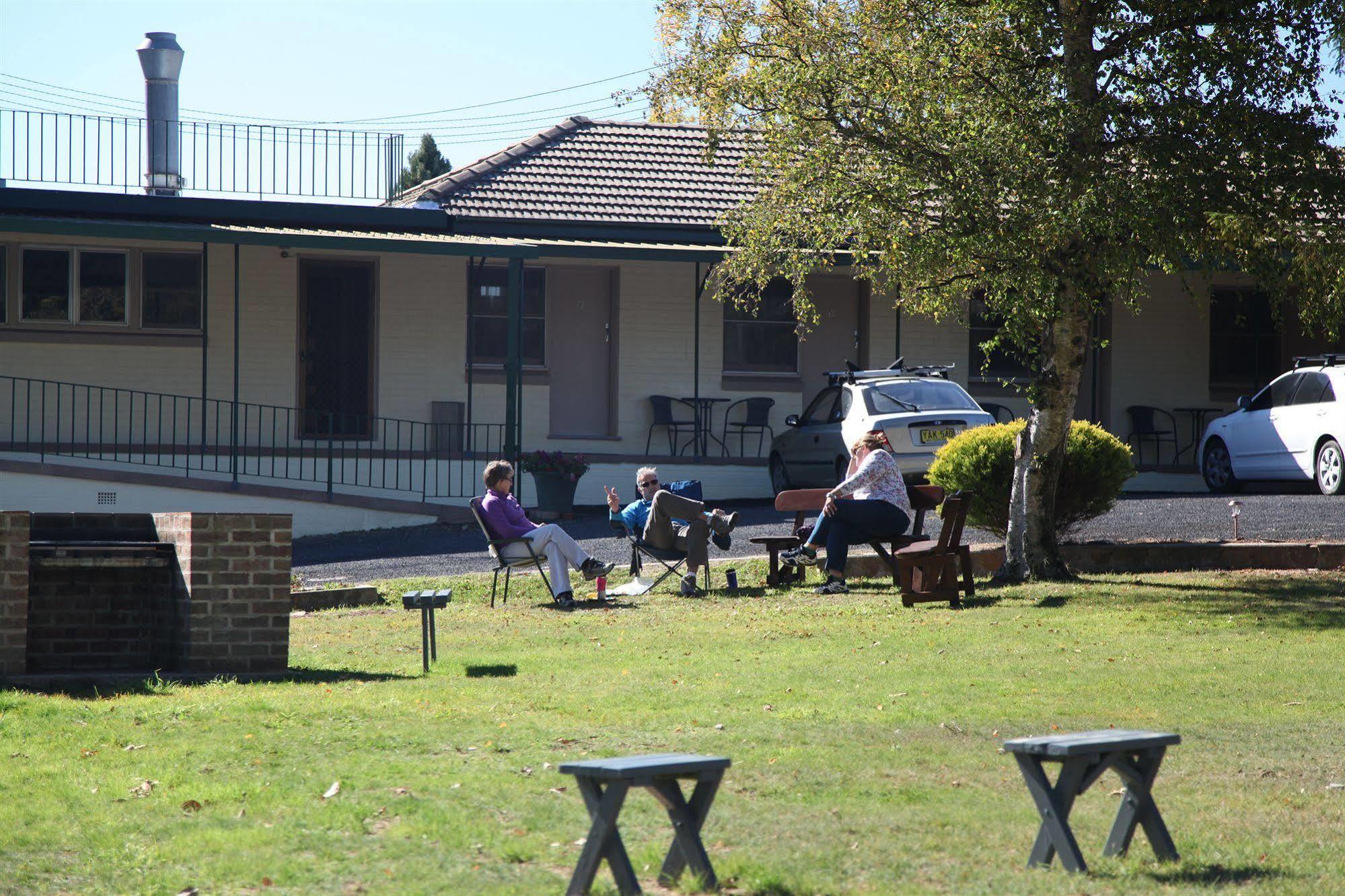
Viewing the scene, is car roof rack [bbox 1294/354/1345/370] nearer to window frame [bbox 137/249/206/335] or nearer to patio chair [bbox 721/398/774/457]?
patio chair [bbox 721/398/774/457]

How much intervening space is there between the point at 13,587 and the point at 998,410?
1575 cm

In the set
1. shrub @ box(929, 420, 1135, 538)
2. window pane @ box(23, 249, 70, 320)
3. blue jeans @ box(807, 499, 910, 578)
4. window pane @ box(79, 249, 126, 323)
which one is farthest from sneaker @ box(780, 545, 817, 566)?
window pane @ box(23, 249, 70, 320)

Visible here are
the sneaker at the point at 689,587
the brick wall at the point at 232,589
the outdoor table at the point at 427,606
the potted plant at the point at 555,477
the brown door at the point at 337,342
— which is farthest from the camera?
the brown door at the point at 337,342

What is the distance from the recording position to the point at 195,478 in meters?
17.7

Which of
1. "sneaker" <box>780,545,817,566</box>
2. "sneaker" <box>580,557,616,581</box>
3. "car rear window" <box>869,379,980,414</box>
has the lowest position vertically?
"sneaker" <box>580,557,616,581</box>

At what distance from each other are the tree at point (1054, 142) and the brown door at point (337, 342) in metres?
9.56

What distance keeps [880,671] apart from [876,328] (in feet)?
46.3

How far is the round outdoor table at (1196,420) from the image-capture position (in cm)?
2241

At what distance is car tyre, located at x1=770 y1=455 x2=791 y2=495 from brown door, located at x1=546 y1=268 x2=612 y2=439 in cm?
300

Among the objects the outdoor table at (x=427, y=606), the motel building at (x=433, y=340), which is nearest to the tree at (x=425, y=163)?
the motel building at (x=433, y=340)

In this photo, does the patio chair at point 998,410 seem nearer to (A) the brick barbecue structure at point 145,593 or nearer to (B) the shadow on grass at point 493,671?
(B) the shadow on grass at point 493,671

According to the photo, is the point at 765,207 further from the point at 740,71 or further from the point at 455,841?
the point at 455,841

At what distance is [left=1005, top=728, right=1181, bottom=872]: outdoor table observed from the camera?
448 cm

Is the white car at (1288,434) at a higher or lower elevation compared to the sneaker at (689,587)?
higher
